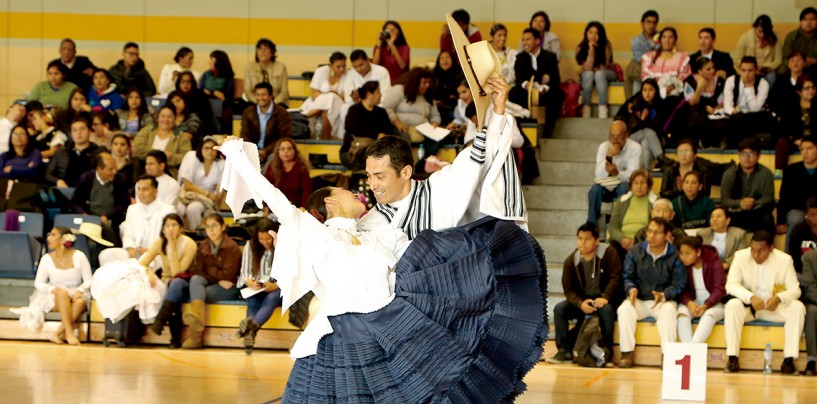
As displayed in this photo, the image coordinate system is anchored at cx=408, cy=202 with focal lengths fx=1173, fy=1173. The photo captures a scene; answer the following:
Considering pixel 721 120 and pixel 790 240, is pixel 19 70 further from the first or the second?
pixel 790 240

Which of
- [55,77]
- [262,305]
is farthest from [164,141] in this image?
[262,305]

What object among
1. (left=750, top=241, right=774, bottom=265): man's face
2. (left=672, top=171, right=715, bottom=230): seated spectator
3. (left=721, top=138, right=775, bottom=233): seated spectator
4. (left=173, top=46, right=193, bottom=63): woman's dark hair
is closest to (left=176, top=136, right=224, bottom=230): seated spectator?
(left=173, top=46, right=193, bottom=63): woman's dark hair

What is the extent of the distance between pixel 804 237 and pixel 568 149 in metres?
3.15

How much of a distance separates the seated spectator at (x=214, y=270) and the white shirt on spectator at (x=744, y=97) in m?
5.70

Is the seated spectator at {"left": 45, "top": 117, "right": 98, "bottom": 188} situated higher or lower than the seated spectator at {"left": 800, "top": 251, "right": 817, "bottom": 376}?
higher

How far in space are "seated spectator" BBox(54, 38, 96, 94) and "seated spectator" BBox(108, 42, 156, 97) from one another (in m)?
0.30

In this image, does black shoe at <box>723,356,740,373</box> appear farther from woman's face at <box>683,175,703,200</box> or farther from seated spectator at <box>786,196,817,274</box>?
woman's face at <box>683,175,703,200</box>

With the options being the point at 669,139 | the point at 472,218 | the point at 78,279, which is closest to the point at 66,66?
the point at 78,279

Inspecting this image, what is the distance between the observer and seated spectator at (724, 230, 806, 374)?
998 centimetres

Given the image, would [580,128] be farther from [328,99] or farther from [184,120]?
[184,120]

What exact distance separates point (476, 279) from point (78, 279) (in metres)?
6.88

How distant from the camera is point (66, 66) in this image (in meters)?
14.8

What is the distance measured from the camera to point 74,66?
1486cm

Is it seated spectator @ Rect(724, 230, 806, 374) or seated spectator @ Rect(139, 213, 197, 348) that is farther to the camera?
seated spectator @ Rect(139, 213, 197, 348)
